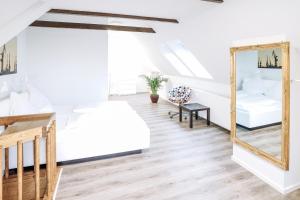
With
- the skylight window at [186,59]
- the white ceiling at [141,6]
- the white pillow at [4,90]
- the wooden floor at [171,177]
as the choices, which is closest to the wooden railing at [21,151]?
the wooden floor at [171,177]

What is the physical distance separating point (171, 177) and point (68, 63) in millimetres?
3756

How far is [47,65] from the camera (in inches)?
201

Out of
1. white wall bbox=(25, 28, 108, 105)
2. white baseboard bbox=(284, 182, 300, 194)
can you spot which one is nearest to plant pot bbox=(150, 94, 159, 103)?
white wall bbox=(25, 28, 108, 105)

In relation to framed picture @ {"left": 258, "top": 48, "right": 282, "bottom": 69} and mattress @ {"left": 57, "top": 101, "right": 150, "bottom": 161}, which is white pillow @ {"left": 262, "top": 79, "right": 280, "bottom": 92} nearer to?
framed picture @ {"left": 258, "top": 48, "right": 282, "bottom": 69}

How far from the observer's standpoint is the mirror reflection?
2535 millimetres

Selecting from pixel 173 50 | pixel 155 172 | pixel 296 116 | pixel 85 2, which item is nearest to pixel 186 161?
pixel 155 172

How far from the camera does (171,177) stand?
2807 millimetres

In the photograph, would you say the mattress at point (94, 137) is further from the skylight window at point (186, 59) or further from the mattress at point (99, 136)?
the skylight window at point (186, 59)

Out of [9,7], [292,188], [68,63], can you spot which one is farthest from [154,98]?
[9,7]

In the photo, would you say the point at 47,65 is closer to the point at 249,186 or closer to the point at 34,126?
the point at 34,126

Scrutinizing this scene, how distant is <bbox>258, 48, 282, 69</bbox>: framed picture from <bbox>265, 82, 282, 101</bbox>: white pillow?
214 mm

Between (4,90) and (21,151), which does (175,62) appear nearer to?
(4,90)

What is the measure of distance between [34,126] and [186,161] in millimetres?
2108

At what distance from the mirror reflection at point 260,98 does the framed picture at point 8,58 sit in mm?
3136
